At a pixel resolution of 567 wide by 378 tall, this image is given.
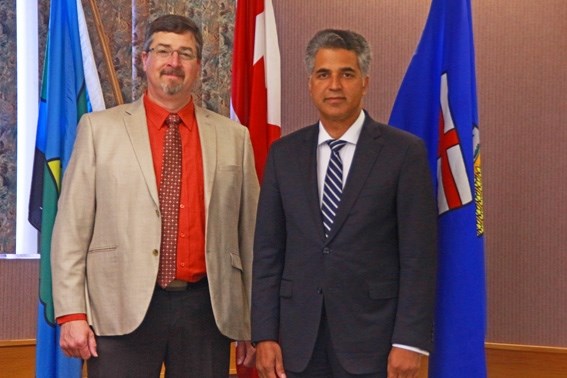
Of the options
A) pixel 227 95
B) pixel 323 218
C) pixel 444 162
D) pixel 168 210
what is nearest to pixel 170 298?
pixel 168 210

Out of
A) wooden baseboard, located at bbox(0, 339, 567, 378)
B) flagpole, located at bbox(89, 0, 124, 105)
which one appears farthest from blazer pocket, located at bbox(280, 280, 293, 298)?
flagpole, located at bbox(89, 0, 124, 105)

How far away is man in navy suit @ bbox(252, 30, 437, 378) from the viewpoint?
236cm

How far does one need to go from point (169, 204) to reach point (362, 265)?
704 mm

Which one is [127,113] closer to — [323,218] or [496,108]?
[323,218]

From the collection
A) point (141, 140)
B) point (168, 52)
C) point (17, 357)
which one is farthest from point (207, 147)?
point (17, 357)

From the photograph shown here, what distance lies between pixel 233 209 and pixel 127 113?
1.64ft

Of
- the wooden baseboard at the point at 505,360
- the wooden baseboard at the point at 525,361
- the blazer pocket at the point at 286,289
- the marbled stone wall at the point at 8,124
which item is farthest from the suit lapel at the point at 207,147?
the wooden baseboard at the point at 525,361

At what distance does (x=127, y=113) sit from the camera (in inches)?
110

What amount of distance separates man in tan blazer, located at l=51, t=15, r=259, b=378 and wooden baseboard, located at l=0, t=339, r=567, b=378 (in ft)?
4.76

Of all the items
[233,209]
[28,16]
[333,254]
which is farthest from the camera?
[28,16]

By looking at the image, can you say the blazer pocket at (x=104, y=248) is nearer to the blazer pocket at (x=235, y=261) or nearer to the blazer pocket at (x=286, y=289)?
the blazer pocket at (x=235, y=261)

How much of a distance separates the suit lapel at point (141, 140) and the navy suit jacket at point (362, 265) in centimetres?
48

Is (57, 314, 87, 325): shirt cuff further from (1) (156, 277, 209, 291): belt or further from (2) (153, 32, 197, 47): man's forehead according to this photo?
(2) (153, 32, 197, 47): man's forehead

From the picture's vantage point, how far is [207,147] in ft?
9.20
